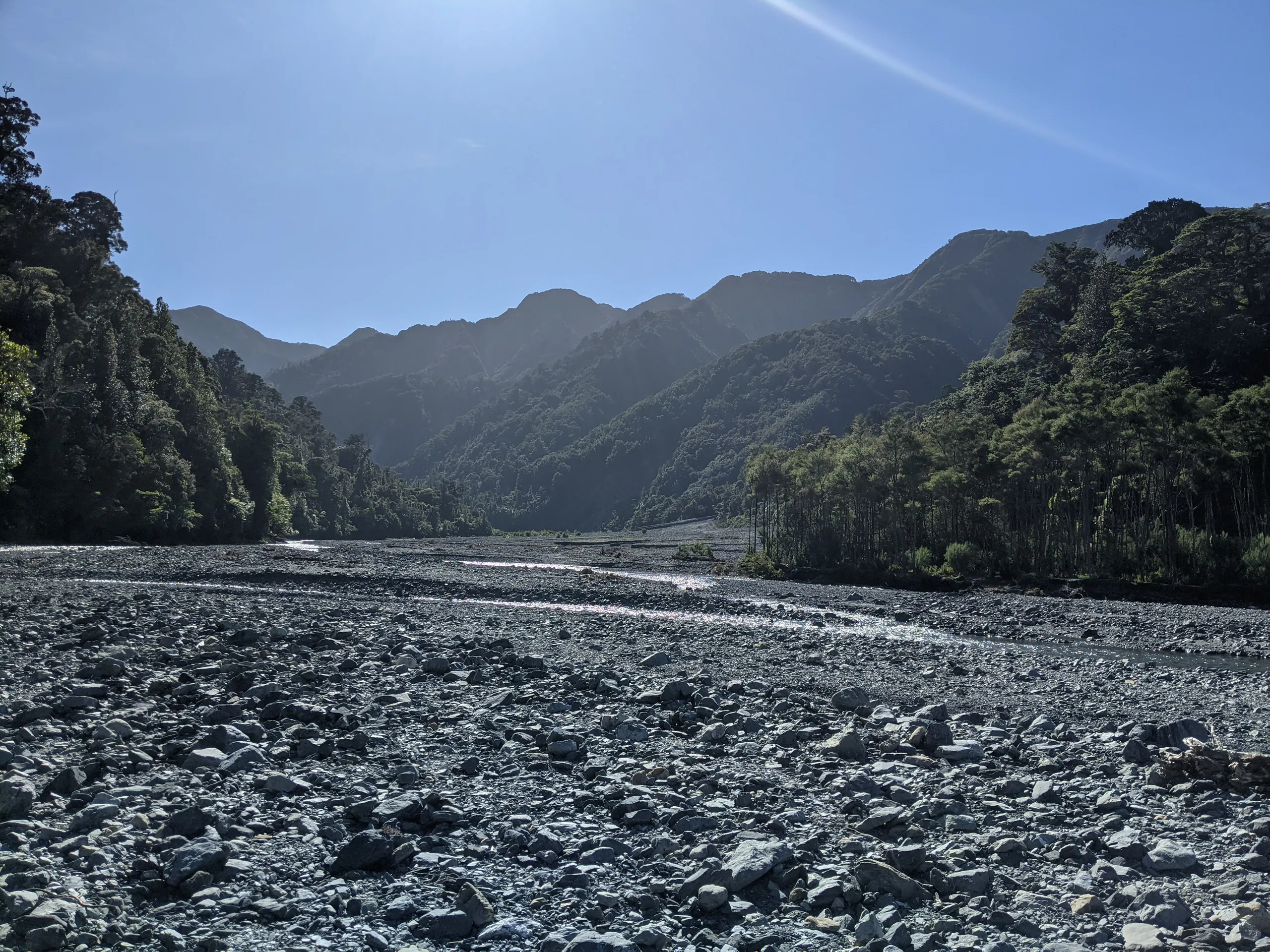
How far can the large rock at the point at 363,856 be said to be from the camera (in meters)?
6.39

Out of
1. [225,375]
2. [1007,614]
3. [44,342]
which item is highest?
[225,375]

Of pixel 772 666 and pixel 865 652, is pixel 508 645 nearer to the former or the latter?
pixel 772 666

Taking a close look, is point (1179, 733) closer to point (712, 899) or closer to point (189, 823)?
point (712, 899)

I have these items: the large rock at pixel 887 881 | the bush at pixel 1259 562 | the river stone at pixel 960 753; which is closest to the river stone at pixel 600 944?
the large rock at pixel 887 881

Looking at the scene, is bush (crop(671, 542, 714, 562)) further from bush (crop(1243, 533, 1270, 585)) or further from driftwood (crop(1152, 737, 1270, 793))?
driftwood (crop(1152, 737, 1270, 793))

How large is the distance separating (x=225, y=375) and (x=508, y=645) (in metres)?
138

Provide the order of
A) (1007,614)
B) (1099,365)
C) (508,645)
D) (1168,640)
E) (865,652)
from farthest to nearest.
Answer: (1099,365), (1007,614), (1168,640), (865,652), (508,645)

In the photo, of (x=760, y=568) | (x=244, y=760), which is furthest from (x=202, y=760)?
(x=760, y=568)

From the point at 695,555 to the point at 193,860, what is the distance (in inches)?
2760

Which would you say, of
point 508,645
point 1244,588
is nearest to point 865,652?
point 508,645

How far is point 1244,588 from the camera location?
3572 cm

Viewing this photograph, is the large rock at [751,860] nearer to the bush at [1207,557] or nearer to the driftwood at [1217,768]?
the driftwood at [1217,768]

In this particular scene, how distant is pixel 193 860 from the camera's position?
611 centimetres

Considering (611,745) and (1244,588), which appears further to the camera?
(1244,588)
